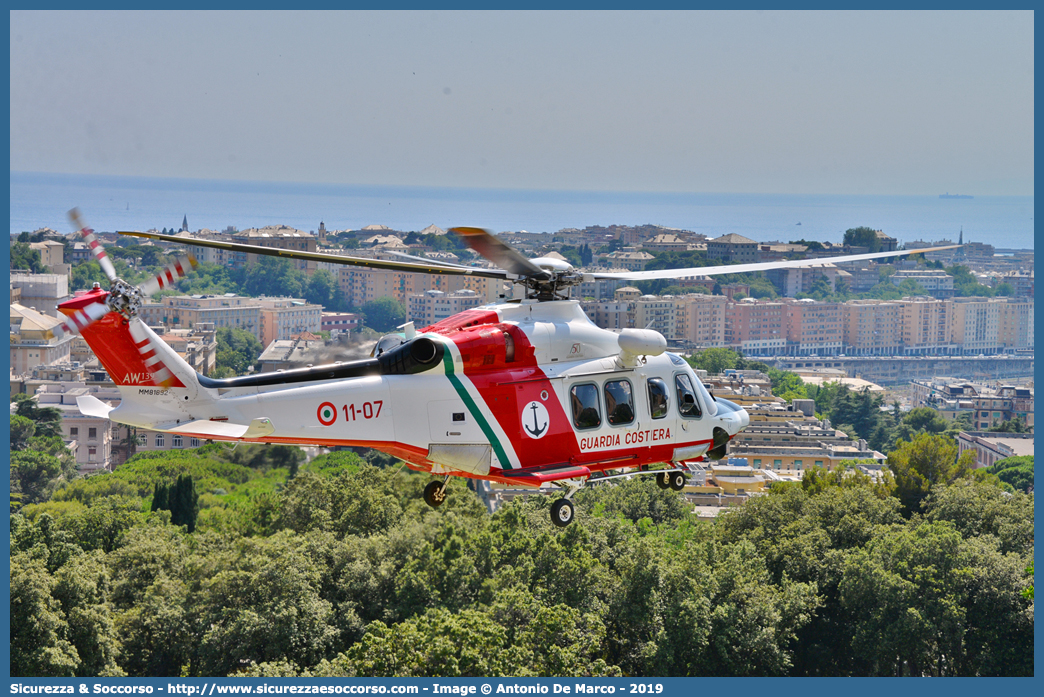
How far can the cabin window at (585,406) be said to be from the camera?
11398 mm

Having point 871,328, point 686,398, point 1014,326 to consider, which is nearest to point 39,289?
point 686,398

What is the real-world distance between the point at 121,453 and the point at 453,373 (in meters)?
62.4

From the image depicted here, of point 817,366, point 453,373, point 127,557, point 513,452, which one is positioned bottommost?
point 817,366

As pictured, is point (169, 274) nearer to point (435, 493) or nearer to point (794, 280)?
point (435, 493)

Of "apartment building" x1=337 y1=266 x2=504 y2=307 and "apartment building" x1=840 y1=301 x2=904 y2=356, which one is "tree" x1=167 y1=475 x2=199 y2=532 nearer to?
"apartment building" x1=337 y1=266 x2=504 y2=307

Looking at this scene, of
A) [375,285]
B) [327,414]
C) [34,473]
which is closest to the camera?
[327,414]

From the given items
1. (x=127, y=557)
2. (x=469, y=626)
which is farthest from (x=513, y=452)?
(x=127, y=557)

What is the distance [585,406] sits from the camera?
11.4 meters

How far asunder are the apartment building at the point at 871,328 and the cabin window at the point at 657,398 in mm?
140046

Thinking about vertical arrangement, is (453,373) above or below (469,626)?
above

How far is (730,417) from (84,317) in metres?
6.06

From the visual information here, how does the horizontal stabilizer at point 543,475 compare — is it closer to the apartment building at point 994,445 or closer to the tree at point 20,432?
the tree at point 20,432

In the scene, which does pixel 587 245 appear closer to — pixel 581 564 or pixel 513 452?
pixel 581 564

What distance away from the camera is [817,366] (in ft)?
464
